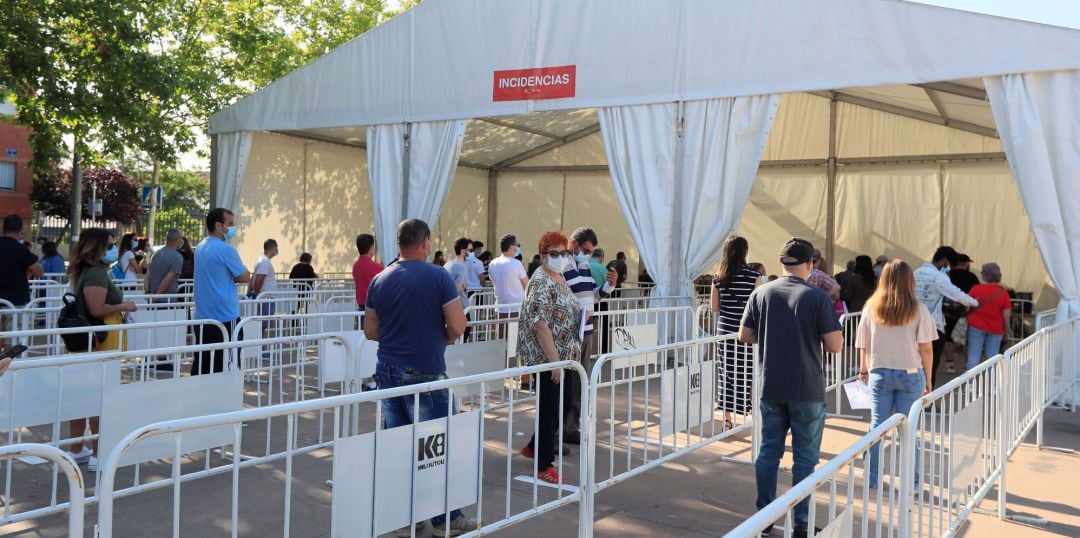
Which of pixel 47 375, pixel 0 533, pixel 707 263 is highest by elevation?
pixel 707 263

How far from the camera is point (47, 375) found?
4859 mm

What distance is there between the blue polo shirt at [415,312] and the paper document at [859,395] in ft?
9.49

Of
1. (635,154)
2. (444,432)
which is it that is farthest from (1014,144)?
(444,432)

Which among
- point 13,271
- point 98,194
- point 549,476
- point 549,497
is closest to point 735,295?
point 549,476

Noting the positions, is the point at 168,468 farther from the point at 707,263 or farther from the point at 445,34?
the point at 445,34

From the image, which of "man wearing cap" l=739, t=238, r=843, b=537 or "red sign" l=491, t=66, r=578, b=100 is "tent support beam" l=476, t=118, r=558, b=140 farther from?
"man wearing cap" l=739, t=238, r=843, b=537

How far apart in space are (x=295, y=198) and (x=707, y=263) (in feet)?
30.0

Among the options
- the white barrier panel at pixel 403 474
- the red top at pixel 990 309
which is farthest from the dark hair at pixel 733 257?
the red top at pixel 990 309

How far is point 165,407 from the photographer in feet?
15.4

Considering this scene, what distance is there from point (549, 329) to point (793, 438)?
5.58 feet

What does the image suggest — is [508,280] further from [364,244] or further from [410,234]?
[410,234]

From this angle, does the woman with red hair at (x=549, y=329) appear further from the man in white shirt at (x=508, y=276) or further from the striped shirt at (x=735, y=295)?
the man in white shirt at (x=508, y=276)

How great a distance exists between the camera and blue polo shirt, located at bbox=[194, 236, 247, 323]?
24.6ft

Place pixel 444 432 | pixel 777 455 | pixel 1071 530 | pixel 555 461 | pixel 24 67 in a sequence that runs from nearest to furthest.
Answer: pixel 444 432 → pixel 777 455 → pixel 1071 530 → pixel 555 461 → pixel 24 67
